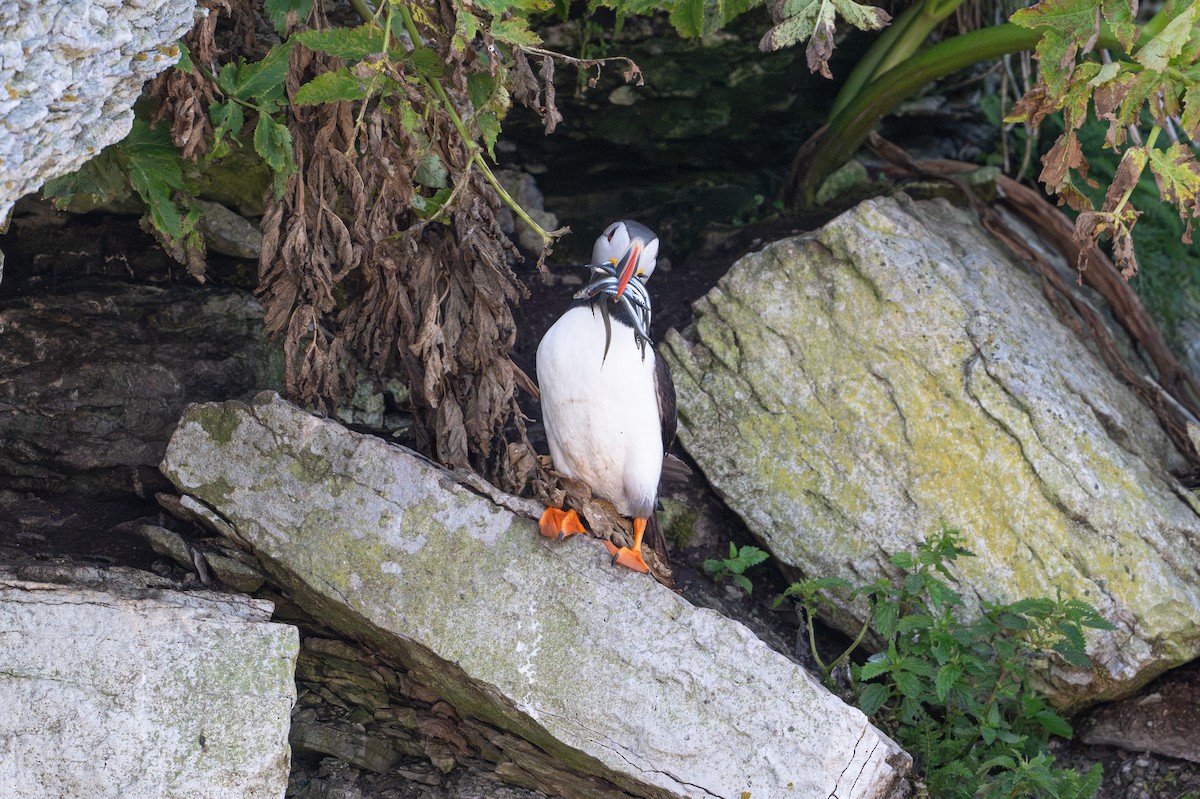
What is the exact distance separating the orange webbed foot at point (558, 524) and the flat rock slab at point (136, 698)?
0.84 metres

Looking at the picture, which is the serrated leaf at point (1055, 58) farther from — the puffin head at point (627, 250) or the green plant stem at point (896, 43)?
the green plant stem at point (896, 43)

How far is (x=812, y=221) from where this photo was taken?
5047 millimetres

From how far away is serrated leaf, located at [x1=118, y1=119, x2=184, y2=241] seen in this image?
125 inches

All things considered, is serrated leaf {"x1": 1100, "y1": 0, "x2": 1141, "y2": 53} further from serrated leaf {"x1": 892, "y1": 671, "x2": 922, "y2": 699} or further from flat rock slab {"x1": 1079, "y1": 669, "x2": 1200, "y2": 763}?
flat rock slab {"x1": 1079, "y1": 669, "x2": 1200, "y2": 763}

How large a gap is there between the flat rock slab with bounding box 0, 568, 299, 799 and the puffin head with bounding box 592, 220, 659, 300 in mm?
1500

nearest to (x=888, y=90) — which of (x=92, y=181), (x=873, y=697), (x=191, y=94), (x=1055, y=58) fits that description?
(x=1055, y=58)

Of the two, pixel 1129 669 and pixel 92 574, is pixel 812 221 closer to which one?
pixel 1129 669

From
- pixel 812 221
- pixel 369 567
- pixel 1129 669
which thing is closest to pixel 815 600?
pixel 1129 669

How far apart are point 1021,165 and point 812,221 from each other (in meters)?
1.38

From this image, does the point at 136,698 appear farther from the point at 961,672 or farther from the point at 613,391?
the point at 961,672

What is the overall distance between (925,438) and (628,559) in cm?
148

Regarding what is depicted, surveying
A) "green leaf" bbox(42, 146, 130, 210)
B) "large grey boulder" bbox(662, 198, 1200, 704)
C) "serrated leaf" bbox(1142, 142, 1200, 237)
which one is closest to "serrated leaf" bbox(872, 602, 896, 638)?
"large grey boulder" bbox(662, 198, 1200, 704)

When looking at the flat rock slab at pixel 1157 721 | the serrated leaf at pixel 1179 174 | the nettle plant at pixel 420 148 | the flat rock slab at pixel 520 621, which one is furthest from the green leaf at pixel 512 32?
the flat rock slab at pixel 1157 721

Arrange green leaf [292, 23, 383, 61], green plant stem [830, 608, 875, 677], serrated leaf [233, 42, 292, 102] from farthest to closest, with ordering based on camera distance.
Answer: green plant stem [830, 608, 875, 677]
serrated leaf [233, 42, 292, 102]
green leaf [292, 23, 383, 61]
